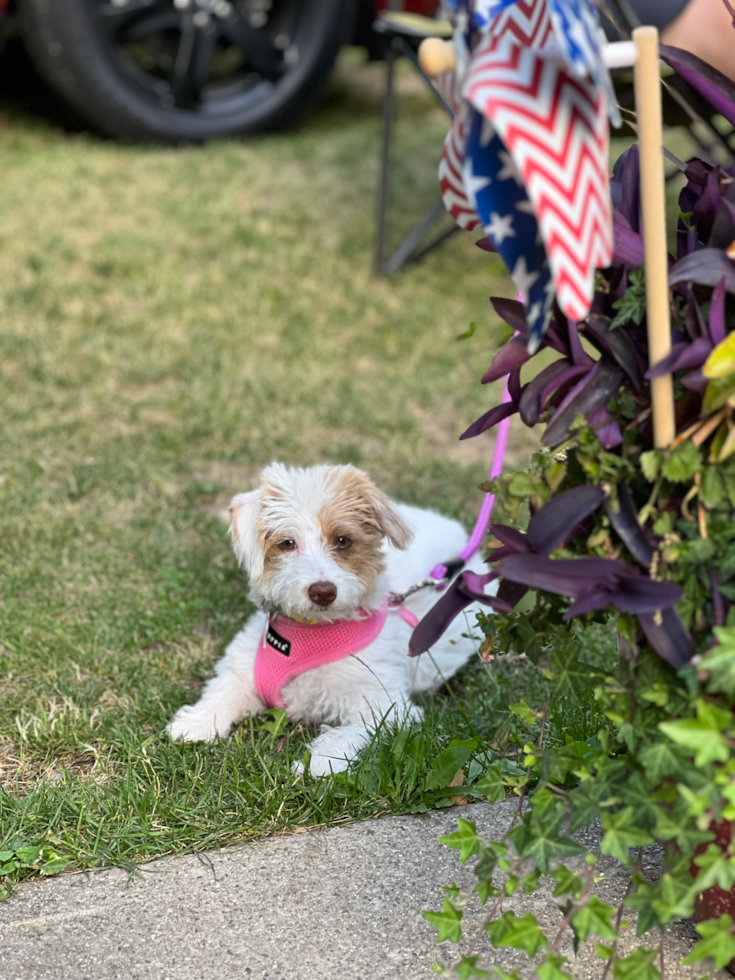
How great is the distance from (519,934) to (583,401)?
84 centimetres

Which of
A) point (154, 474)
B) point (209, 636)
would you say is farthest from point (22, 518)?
point (209, 636)

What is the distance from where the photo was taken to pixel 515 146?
1344mm

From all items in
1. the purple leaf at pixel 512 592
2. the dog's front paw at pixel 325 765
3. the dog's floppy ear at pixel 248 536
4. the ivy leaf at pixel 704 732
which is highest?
the purple leaf at pixel 512 592

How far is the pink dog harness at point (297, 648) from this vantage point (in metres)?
2.66

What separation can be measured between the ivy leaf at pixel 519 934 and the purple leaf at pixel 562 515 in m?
0.58

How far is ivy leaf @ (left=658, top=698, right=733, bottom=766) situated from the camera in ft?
4.59

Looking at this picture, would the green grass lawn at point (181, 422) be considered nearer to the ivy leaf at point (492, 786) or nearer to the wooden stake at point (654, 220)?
the ivy leaf at point (492, 786)

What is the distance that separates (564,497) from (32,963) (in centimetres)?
132

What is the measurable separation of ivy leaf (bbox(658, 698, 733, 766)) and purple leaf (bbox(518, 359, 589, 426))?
0.54 metres

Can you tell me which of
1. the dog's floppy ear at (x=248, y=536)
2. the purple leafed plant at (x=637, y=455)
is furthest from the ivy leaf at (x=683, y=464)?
the dog's floppy ear at (x=248, y=536)

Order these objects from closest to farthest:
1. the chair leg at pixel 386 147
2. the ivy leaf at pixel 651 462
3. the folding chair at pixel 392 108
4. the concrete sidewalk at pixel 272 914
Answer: the ivy leaf at pixel 651 462 → the concrete sidewalk at pixel 272 914 → the folding chair at pixel 392 108 → the chair leg at pixel 386 147

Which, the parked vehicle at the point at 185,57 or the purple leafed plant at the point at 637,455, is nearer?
the purple leafed plant at the point at 637,455

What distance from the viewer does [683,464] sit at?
1534mm

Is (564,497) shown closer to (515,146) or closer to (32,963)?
(515,146)
